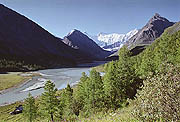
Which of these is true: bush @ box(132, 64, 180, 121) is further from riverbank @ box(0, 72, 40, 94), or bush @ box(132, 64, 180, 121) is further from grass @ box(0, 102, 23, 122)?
riverbank @ box(0, 72, 40, 94)

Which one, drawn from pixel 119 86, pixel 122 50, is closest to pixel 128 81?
pixel 119 86

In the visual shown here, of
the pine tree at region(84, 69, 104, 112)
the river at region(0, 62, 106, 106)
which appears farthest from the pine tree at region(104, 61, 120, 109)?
the river at region(0, 62, 106, 106)

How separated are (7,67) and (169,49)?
205 m

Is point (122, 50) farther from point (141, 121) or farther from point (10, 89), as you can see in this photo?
point (10, 89)

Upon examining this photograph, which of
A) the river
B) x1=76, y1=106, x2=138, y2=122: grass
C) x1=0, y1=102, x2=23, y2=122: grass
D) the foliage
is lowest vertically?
x1=0, y1=102, x2=23, y2=122: grass

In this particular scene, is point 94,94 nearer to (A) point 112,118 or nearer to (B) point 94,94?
(B) point 94,94

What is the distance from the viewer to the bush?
5.58 meters

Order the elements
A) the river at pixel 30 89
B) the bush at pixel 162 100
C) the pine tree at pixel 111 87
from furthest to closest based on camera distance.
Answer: the river at pixel 30 89 → the pine tree at pixel 111 87 → the bush at pixel 162 100

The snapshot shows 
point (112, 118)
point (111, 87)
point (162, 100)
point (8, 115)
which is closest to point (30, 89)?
point (8, 115)

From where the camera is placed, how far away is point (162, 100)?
5766mm

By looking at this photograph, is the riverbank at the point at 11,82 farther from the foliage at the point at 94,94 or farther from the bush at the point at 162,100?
the bush at the point at 162,100

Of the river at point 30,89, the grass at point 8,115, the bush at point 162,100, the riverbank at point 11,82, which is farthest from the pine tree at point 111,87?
the riverbank at point 11,82

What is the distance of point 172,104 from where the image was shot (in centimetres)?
561

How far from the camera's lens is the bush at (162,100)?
220 inches
